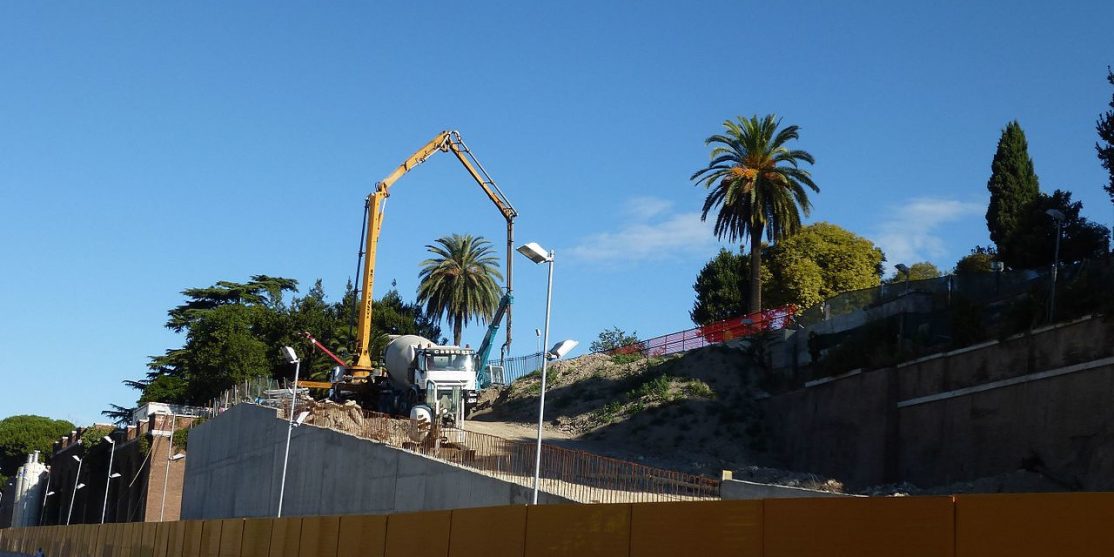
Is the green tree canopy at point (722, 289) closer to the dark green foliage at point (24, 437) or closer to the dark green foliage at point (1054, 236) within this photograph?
the dark green foliage at point (1054, 236)

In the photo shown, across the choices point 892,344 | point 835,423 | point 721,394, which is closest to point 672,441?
point 721,394

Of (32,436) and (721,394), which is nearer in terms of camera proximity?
(721,394)

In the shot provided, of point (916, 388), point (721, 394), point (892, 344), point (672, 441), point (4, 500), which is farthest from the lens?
point (4, 500)

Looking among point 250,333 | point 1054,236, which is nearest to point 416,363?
point 1054,236

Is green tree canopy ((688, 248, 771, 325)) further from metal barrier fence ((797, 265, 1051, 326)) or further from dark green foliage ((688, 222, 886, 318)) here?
metal barrier fence ((797, 265, 1051, 326))

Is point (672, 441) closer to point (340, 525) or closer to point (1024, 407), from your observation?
point (1024, 407)

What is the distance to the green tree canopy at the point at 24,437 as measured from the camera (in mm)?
142875

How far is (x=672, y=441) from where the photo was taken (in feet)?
164

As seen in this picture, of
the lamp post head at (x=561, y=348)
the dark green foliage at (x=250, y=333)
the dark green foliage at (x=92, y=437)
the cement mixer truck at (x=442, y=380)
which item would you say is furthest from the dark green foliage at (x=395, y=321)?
the lamp post head at (x=561, y=348)

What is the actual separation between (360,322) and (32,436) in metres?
103

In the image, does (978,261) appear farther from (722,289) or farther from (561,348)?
(561,348)

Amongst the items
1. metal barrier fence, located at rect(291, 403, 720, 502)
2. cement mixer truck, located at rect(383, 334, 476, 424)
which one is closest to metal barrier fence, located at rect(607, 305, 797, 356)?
cement mixer truck, located at rect(383, 334, 476, 424)

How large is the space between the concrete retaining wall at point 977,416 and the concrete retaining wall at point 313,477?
14859mm

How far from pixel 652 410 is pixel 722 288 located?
3070 centimetres
